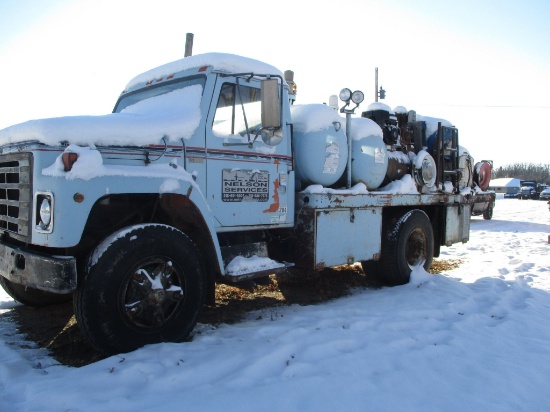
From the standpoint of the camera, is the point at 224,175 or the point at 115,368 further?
the point at 224,175

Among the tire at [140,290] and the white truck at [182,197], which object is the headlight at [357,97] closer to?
the white truck at [182,197]

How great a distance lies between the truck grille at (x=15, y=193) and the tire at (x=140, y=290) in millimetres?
664

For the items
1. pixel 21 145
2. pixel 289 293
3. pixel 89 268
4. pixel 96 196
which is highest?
pixel 21 145

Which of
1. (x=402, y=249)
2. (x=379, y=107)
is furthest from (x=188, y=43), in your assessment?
(x=402, y=249)

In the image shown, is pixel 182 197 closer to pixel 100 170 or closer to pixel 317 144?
pixel 100 170

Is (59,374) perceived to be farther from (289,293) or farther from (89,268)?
(289,293)

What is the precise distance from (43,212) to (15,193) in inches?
25.0

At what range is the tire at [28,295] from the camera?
15.5 feet

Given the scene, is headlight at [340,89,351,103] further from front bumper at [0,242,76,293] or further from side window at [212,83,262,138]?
front bumper at [0,242,76,293]

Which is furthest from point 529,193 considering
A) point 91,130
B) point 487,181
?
point 91,130

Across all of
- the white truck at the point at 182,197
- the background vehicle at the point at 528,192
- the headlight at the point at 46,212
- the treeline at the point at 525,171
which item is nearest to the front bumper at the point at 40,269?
the white truck at the point at 182,197

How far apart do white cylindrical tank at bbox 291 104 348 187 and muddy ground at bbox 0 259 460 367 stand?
1.32 m

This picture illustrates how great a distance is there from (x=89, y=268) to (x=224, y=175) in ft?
5.08

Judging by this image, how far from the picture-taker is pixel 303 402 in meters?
2.68
